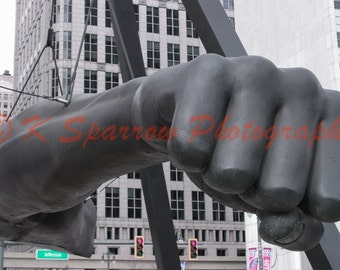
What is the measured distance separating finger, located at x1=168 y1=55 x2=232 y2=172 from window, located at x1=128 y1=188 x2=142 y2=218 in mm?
57377

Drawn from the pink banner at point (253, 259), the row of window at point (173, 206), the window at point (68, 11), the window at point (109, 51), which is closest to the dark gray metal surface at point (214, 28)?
the pink banner at point (253, 259)

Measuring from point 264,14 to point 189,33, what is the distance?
→ 1394 cm

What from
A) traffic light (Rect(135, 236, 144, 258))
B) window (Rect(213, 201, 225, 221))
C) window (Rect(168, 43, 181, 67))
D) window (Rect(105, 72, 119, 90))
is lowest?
traffic light (Rect(135, 236, 144, 258))

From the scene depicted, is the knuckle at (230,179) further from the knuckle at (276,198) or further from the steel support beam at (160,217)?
the steel support beam at (160,217)

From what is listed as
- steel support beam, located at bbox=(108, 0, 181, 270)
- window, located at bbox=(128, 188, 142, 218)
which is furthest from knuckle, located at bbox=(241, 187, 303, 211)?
window, located at bbox=(128, 188, 142, 218)

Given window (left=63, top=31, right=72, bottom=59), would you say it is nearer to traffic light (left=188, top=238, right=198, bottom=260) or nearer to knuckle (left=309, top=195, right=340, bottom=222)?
traffic light (left=188, top=238, right=198, bottom=260)

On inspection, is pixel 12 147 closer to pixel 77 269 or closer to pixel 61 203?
pixel 61 203

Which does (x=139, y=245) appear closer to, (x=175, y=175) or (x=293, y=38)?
(x=293, y=38)

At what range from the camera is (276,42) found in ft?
163

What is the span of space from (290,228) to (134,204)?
190 feet

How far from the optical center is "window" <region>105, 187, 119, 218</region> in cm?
5788

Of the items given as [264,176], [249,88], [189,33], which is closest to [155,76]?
[249,88]

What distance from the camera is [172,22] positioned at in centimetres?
6469

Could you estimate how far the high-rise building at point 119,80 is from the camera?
187 feet
